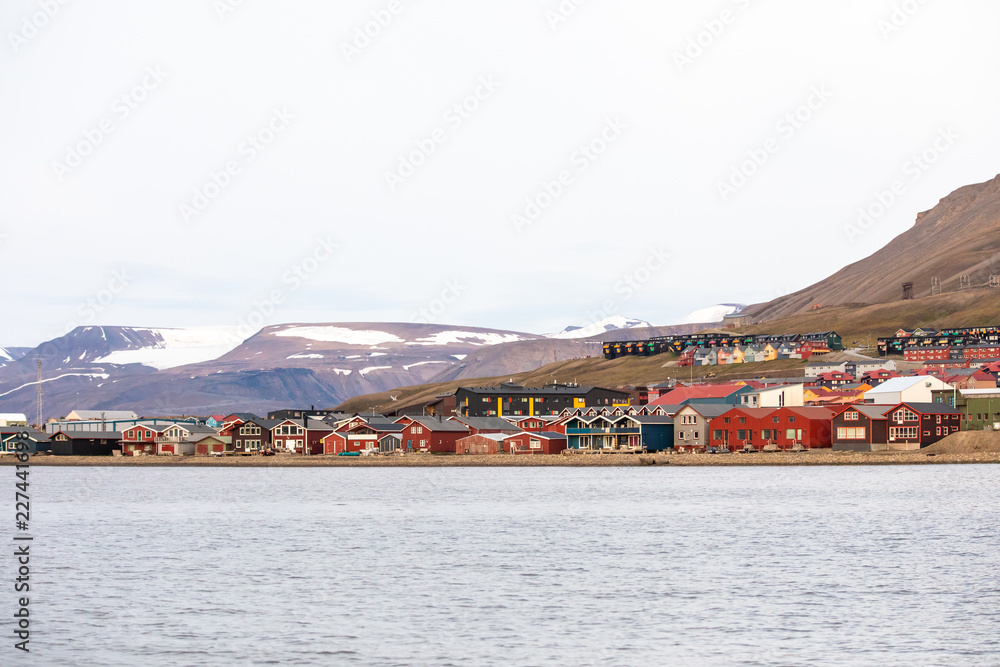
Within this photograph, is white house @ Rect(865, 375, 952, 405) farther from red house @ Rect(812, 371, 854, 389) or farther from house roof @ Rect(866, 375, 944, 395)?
red house @ Rect(812, 371, 854, 389)

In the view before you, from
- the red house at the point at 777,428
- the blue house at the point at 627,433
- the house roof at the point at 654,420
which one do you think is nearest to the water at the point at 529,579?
the red house at the point at 777,428

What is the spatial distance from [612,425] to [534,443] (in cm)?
718

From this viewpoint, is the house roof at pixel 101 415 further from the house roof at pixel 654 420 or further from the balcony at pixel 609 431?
the house roof at pixel 654 420

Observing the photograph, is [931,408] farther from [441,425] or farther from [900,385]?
[441,425]

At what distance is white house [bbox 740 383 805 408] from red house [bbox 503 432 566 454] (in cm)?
2266

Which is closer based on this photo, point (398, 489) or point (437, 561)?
point (437, 561)

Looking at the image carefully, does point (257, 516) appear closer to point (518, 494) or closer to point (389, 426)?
point (518, 494)

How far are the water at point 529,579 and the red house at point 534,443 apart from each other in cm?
4034

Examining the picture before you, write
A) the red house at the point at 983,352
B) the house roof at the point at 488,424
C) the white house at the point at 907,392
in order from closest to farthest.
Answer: the house roof at the point at 488,424 → the white house at the point at 907,392 → the red house at the point at 983,352

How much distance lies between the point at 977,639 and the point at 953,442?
70.6 meters

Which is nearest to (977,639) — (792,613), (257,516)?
(792,613)

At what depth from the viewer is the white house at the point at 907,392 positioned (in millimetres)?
106000

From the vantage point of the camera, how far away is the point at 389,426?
355 ft

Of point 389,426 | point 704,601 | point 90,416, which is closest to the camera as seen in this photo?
point 704,601
